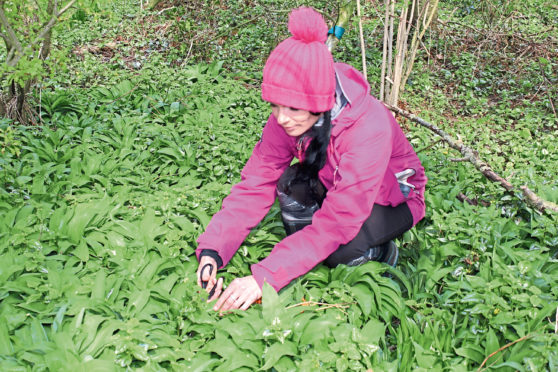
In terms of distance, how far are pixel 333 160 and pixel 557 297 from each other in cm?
124

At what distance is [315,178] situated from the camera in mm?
2816

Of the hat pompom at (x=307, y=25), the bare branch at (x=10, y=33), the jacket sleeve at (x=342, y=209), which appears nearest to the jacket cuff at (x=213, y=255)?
the jacket sleeve at (x=342, y=209)

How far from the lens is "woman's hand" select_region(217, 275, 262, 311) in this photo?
2.27m

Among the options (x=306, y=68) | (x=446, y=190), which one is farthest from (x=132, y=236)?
(x=446, y=190)

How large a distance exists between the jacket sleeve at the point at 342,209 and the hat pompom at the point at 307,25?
489 millimetres

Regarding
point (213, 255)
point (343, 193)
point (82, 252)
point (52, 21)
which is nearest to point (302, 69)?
point (343, 193)

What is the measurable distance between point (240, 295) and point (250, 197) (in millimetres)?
613

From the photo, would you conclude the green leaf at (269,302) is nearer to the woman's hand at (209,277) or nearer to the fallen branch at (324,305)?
the fallen branch at (324,305)

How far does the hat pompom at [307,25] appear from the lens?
1973 millimetres

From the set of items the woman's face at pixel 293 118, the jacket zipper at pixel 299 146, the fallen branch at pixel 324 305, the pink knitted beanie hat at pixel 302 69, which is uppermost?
the pink knitted beanie hat at pixel 302 69

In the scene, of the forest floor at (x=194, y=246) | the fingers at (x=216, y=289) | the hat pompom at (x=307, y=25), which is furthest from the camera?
the fingers at (x=216, y=289)

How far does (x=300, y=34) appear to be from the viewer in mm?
2018

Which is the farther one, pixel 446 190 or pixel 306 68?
pixel 446 190

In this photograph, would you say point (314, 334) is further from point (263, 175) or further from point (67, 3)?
point (67, 3)
